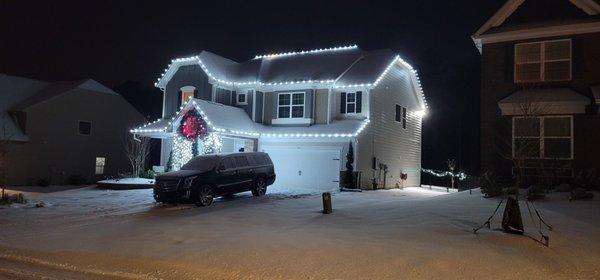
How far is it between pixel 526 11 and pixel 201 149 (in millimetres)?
15798

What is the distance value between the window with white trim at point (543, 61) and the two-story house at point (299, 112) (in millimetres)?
7596

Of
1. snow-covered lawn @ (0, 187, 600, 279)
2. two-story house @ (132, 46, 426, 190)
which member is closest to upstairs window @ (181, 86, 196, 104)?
two-story house @ (132, 46, 426, 190)

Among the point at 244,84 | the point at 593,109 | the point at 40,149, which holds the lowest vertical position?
the point at 40,149

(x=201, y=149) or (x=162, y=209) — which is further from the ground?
(x=201, y=149)

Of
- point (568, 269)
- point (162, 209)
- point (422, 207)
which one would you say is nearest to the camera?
point (568, 269)

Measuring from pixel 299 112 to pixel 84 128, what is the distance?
47.8 ft

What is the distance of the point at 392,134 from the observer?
95.3 feet

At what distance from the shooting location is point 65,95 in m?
31.3

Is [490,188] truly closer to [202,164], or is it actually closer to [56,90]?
[202,164]

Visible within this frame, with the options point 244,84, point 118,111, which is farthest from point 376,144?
point 118,111

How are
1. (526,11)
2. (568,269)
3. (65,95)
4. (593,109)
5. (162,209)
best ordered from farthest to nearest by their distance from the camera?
(65,95) < (526,11) < (593,109) < (162,209) < (568,269)

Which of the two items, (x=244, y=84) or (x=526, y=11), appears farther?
(x=244, y=84)

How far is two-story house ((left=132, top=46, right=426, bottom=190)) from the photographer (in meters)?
25.5

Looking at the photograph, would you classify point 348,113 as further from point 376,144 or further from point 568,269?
point 568,269
